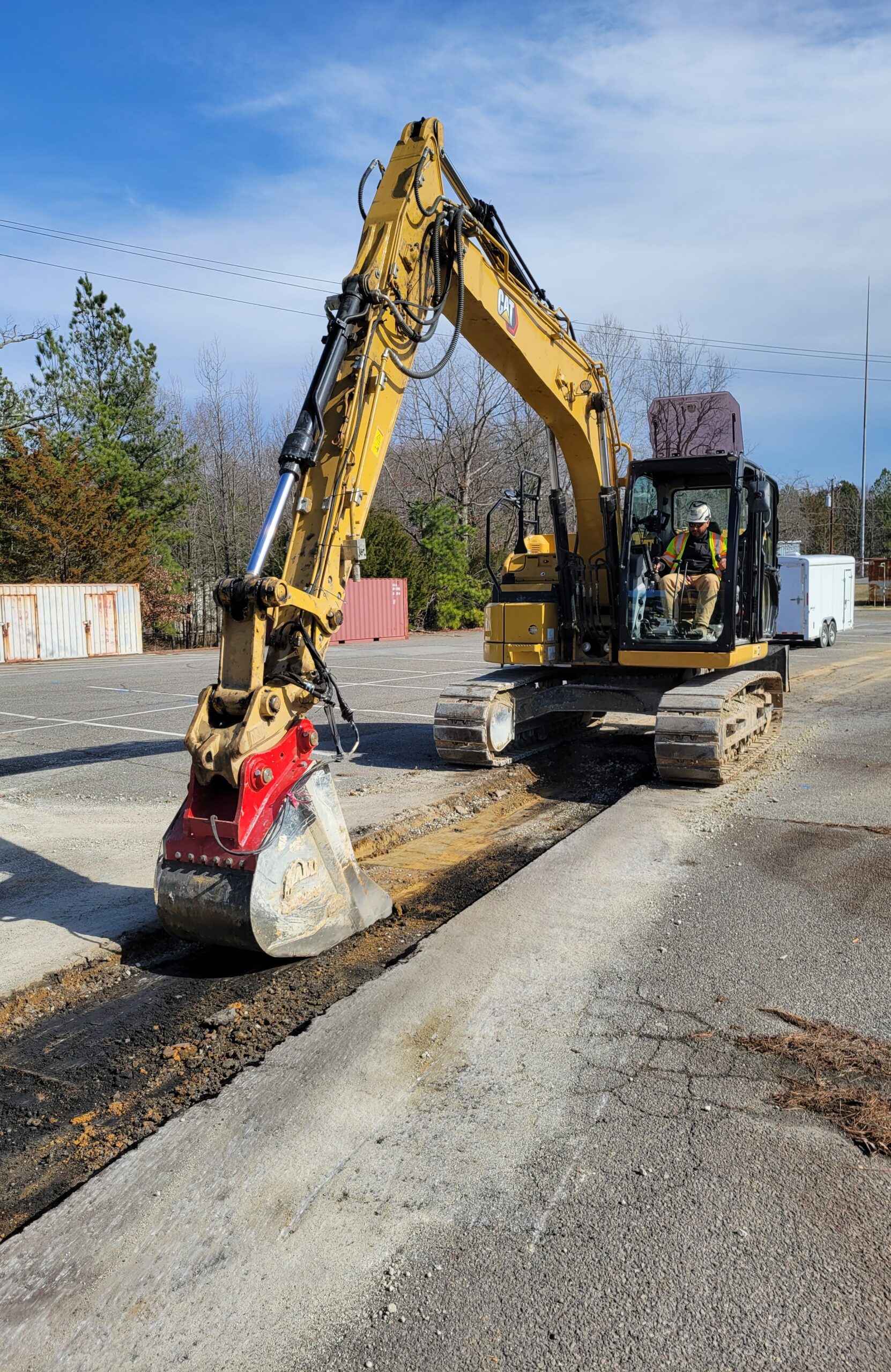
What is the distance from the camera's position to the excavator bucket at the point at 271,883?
4.50 metres

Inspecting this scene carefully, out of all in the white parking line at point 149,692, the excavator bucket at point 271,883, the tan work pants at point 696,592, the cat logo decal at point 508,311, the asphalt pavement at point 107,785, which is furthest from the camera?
the white parking line at point 149,692

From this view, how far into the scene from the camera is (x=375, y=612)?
36219 millimetres

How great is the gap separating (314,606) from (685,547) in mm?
5832

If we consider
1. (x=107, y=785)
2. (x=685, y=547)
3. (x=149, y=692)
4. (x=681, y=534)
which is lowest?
(x=107, y=785)

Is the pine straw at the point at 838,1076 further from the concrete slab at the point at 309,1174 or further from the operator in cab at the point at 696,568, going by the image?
the operator in cab at the point at 696,568

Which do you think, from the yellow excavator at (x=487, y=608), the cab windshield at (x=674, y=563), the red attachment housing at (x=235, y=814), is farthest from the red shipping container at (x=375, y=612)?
the red attachment housing at (x=235, y=814)

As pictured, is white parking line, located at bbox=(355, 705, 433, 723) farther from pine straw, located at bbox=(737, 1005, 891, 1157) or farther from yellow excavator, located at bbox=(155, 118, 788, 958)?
pine straw, located at bbox=(737, 1005, 891, 1157)

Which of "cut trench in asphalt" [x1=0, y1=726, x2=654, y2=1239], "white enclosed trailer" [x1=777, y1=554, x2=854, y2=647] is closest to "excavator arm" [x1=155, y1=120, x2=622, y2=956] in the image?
"cut trench in asphalt" [x1=0, y1=726, x2=654, y2=1239]

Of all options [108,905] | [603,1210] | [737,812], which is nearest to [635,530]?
[737,812]

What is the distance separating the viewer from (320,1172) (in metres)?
3.28

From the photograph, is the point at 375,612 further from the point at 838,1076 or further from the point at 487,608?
the point at 838,1076

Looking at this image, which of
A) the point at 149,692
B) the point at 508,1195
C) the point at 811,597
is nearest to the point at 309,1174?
the point at 508,1195

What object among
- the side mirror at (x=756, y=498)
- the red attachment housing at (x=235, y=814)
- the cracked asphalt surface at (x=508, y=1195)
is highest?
the side mirror at (x=756, y=498)

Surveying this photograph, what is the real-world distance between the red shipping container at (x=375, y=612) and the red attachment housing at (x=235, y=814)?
96.0ft
